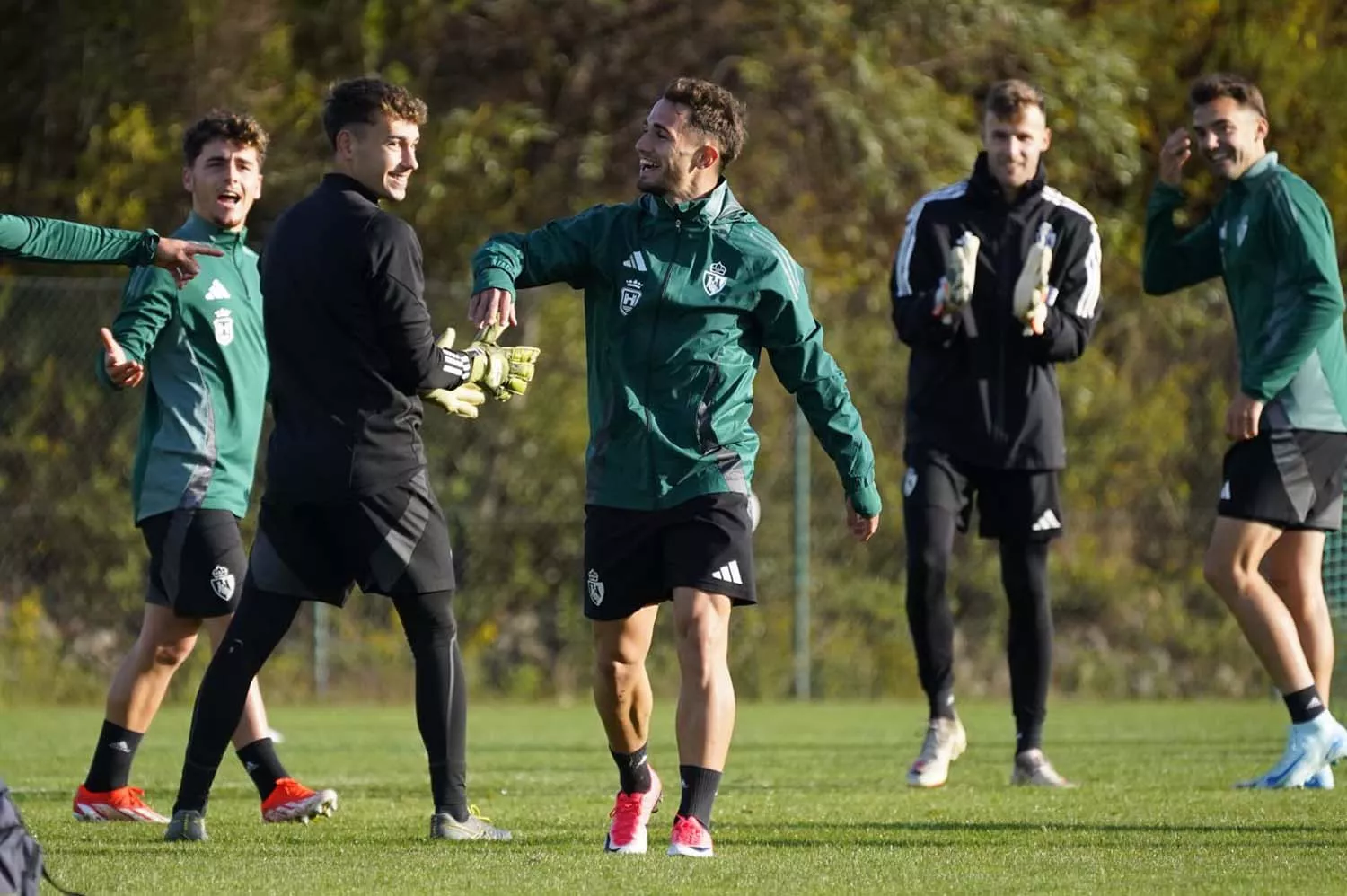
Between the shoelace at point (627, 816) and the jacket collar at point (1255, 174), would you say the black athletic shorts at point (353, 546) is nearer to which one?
the shoelace at point (627, 816)

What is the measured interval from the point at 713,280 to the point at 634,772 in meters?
1.41

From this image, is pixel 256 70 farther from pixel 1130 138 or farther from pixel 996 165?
Answer: pixel 996 165

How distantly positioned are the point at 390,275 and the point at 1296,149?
44.1ft

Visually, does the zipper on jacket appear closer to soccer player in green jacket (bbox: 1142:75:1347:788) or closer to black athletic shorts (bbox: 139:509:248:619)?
black athletic shorts (bbox: 139:509:248:619)

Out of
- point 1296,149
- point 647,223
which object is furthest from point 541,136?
point 647,223

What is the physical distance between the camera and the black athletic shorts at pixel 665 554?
5.62 m

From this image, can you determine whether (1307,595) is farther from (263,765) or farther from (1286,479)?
(263,765)

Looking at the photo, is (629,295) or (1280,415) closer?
(629,295)

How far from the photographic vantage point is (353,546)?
589 centimetres

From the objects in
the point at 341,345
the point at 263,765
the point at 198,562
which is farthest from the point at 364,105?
the point at 263,765

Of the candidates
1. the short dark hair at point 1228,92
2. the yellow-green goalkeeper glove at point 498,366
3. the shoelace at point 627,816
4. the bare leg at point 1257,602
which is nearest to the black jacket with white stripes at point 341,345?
the yellow-green goalkeeper glove at point 498,366

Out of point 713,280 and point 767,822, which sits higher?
point 713,280

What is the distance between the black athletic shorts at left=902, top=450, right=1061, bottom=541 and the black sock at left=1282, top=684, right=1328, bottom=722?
1.07 m

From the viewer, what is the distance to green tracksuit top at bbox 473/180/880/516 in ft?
18.7
